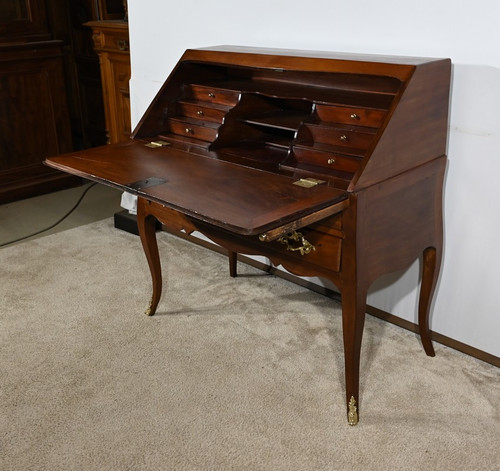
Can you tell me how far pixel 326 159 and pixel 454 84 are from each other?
52cm

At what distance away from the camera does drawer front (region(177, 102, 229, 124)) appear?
218 cm

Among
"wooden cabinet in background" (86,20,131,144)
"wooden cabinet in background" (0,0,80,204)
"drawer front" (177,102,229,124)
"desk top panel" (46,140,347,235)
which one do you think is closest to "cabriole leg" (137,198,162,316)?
"desk top panel" (46,140,347,235)

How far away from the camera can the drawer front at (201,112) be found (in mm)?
2176

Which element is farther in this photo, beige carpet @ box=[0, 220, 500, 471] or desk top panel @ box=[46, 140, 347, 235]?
beige carpet @ box=[0, 220, 500, 471]

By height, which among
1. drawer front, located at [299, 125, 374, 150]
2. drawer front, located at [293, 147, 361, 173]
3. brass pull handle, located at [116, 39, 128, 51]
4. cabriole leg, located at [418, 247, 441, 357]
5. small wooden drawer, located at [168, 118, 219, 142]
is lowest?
cabriole leg, located at [418, 247, 441, 357]

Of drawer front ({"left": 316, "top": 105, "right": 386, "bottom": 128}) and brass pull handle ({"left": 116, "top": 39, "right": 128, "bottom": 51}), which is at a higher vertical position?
brass pull handle ({"left": 116, "top": 39, "right": 128, "bottom": 51})

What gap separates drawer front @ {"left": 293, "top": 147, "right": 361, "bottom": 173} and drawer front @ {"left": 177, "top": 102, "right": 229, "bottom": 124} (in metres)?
0.38

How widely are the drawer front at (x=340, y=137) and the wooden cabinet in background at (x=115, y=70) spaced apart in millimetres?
1792

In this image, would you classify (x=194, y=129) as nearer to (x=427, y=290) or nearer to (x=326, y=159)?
(x=326, y=159)

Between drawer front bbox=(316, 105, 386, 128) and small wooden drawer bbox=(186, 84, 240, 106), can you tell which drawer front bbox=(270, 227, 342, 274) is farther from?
small wooden drawer bbox=(186, 84, 240, 106)

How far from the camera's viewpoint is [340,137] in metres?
1.88

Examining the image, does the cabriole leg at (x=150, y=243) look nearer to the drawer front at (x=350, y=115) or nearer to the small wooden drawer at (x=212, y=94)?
the small wooden drawer at (x=212, y=94)

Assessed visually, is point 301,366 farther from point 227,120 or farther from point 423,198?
point 227,120

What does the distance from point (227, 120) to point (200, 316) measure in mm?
861
